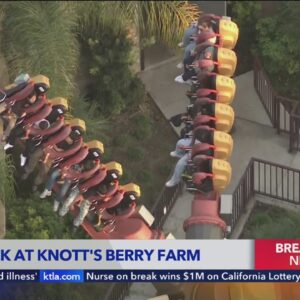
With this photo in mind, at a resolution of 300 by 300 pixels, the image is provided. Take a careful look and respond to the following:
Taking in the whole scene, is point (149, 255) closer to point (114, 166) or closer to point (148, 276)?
point (148, 276)

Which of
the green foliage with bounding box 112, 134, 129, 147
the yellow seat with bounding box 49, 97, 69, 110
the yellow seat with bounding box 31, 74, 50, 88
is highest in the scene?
the yellow seat with bounding box 31, 74, 50, 88

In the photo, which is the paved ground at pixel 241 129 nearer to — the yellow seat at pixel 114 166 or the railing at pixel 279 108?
the railing at pixel 279 108

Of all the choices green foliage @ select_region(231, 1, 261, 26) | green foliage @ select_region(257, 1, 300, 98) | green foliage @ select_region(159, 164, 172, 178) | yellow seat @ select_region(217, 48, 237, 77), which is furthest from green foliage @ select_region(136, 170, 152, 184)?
green foliage @ select_region(231, 1, 261, 26)

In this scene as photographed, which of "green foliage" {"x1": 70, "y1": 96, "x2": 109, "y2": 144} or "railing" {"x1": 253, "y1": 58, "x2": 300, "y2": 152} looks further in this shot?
"railing" {"x1": 253, "y1": 58, "x2": 300, "y2": 152}

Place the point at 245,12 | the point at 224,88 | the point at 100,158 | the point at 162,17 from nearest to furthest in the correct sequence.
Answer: the point at 100,158 → the point at 224,88 → the point at 162,17 → the point at 245,12

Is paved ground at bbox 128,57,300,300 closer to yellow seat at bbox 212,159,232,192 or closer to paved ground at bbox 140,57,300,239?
paved ground at bbox 140,57,300,239

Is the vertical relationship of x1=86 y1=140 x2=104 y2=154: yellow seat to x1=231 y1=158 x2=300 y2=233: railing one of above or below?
above

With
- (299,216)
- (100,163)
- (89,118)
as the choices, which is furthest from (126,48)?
(299,216)

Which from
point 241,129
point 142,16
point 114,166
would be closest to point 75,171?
point 114,166
